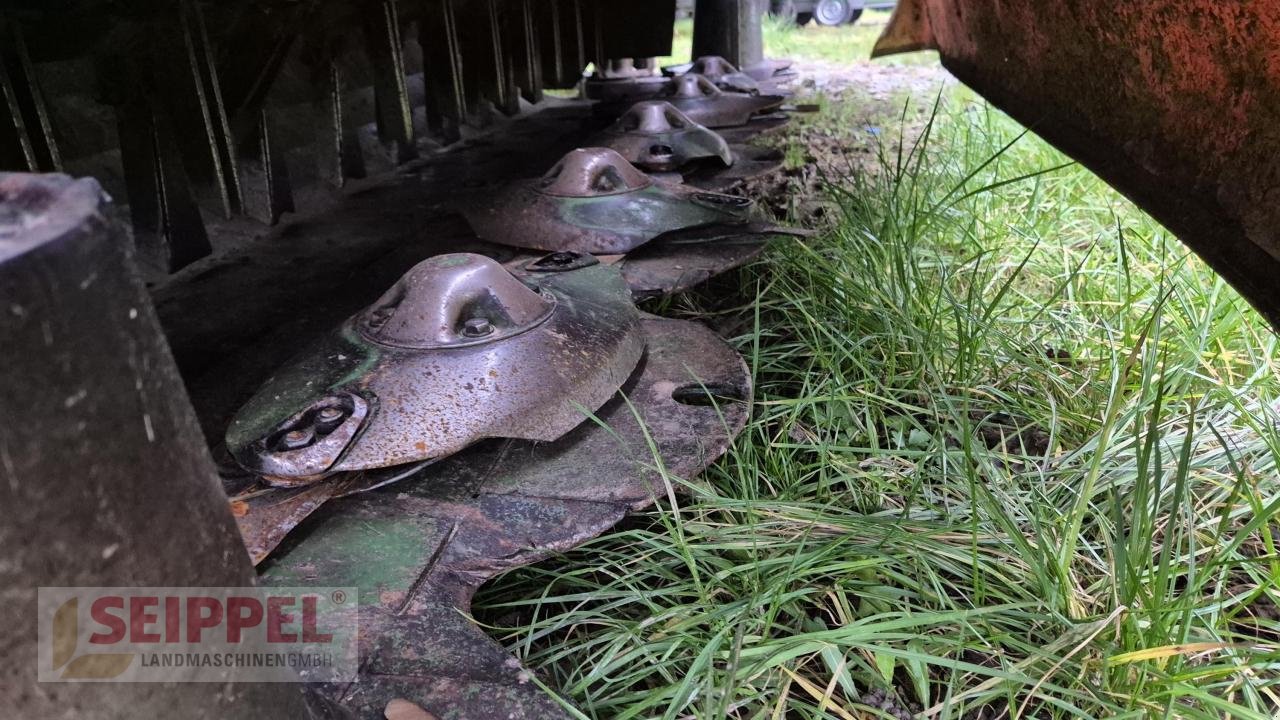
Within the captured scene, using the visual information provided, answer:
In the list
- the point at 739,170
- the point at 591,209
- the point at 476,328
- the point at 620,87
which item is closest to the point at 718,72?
the point at 620,87

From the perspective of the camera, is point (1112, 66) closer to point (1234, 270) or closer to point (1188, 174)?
point (1188, 174)

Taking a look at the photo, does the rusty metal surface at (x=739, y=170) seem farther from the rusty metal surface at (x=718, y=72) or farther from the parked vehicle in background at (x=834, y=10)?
the parked vehicle in background at (x=834, y=10)

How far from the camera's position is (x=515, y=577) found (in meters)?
1.24

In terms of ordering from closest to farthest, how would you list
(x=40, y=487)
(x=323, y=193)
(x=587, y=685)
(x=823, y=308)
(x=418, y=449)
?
1. (x=40, y=487)
2. (x=587, y=685)
3. (x=418, y=449)
4. (x=823, y=308)
5. (x=323, y=193)

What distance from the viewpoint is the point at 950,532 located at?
125 cm

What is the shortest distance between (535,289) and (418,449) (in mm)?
475

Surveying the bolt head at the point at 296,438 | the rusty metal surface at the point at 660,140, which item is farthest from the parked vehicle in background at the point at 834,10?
the bolt head at the point at 296,438

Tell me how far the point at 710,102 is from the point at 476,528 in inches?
119

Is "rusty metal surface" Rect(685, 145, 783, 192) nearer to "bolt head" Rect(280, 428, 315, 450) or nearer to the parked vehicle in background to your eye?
"bolt head" Rect(280, 428, 315, 450)

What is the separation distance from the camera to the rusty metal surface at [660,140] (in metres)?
2.82

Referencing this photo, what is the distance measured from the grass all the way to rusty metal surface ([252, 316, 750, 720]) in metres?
0.07

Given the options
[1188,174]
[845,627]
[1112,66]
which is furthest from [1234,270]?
[845,627]

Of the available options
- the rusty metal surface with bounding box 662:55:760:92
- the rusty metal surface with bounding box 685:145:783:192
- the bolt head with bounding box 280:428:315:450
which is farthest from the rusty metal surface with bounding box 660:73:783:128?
the bolt head with bounding box 280:428:315:450

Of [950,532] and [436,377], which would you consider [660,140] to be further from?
[950,532]
